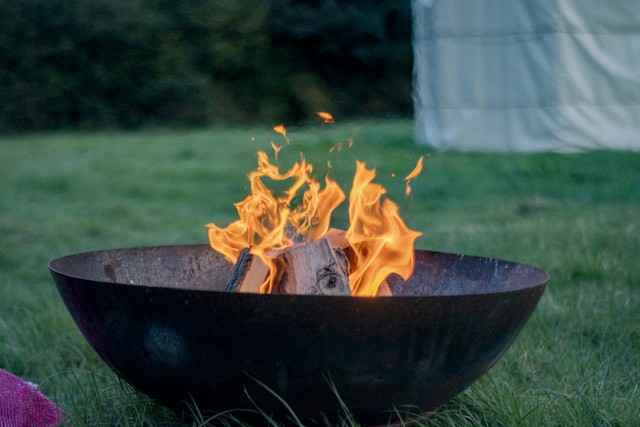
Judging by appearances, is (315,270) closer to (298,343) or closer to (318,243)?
(318,243)

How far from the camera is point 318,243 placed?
79.3 inches

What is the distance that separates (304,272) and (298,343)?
0.33 meters

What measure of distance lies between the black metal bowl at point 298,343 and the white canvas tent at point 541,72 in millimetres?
6731

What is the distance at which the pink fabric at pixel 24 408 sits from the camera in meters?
2.18

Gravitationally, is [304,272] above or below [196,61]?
above

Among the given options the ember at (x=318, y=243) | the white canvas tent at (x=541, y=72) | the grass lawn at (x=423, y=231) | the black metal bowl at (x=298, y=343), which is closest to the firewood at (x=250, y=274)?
the ember at (x=318, y=243)

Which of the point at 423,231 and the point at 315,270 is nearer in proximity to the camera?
the point at 315,270

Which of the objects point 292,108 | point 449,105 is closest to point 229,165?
point 449,105

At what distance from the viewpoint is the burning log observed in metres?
2.01

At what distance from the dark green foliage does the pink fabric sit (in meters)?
12.8

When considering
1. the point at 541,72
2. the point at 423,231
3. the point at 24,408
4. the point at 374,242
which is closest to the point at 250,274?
the point at 374,242

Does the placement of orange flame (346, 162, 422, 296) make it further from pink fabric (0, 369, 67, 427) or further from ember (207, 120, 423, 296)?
pink fabric (0, 369, 67, 427)

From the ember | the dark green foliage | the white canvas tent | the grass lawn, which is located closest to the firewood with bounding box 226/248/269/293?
the ember

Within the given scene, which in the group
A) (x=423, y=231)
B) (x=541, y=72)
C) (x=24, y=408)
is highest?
(x=24, y=408)
